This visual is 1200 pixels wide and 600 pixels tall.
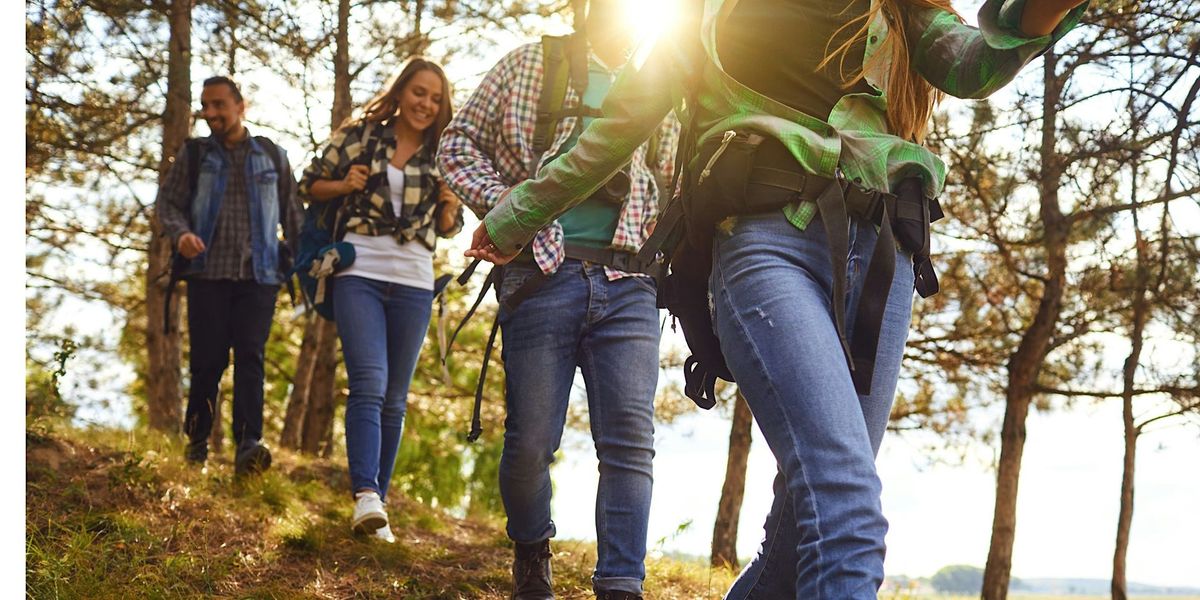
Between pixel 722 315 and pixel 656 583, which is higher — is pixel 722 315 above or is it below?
above

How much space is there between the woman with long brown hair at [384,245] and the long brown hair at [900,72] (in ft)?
9.77

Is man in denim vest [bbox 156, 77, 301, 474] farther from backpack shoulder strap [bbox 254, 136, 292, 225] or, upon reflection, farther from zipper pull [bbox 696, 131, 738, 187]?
zipper pull [bbox 696, 131, 738, 187]

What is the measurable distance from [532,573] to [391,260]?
1.88 m

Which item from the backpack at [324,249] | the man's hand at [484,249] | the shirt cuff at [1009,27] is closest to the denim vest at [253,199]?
the backpack at [324,249]

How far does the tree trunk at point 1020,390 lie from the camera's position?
772 centimetres

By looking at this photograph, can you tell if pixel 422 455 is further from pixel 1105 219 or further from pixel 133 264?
pixel 1105 219

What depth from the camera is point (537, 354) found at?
3318 mm

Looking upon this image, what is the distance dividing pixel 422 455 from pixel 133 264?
12542 mm

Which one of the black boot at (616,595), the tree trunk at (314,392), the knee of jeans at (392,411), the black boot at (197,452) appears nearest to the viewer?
the black boot at (616,595)

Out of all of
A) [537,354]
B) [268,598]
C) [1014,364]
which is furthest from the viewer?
[1014,364]

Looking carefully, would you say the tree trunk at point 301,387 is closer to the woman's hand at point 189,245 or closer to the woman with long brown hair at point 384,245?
the woman's hand at point 189,245

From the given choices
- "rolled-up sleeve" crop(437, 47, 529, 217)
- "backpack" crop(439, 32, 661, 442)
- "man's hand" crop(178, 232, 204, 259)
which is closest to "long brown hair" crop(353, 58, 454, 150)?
"man's hand" crop(178, 232, 204, 259)

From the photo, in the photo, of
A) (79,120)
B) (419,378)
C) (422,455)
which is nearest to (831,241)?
(79,120)

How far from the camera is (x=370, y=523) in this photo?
15.9ft
